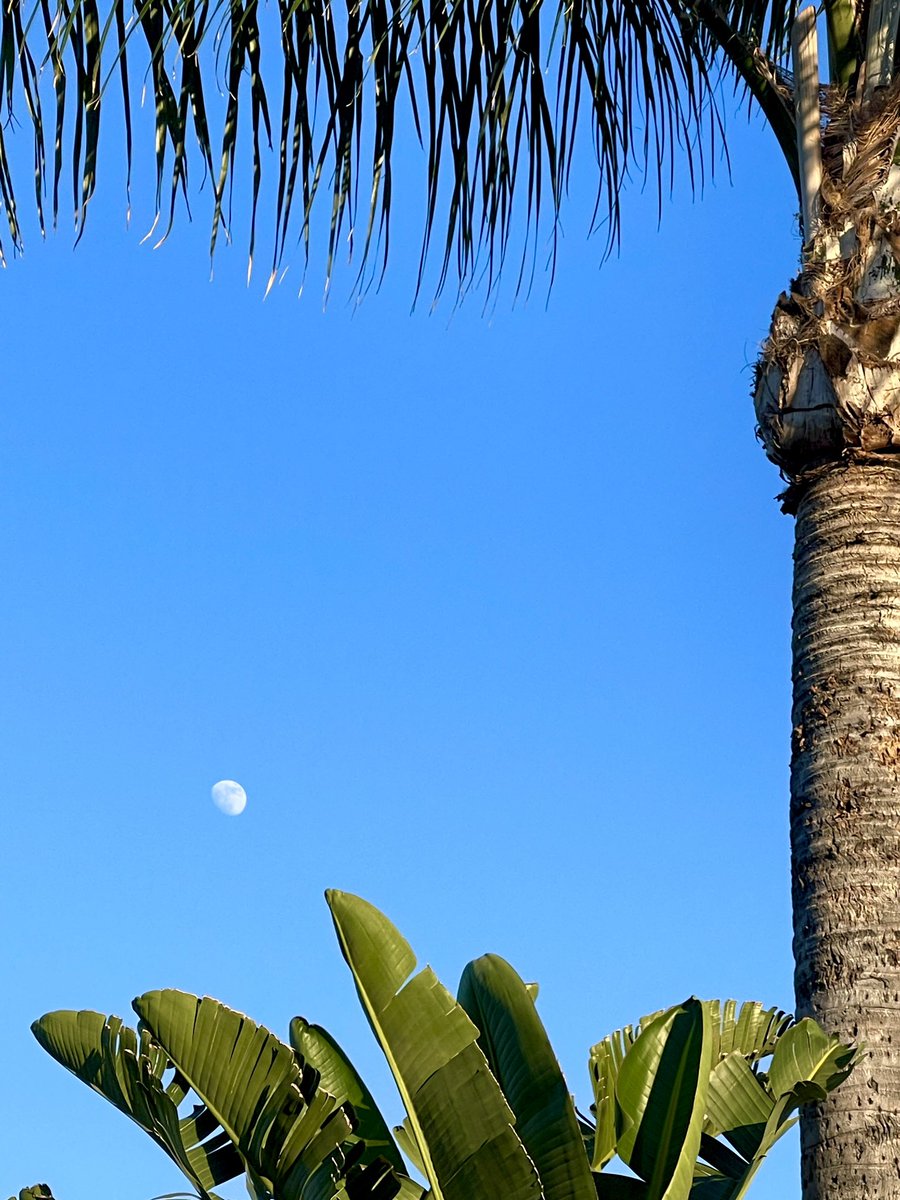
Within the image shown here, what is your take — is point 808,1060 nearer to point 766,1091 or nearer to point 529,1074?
point 766,1091

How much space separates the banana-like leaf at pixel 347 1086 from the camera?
4234mm

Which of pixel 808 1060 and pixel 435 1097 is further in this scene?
pixel 808 1060

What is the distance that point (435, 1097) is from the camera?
3738mm

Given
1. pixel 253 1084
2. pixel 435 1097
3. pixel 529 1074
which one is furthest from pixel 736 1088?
pixel 253 1084

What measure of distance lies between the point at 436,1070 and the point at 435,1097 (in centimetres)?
7

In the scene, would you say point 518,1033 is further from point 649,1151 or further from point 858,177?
point 858,177

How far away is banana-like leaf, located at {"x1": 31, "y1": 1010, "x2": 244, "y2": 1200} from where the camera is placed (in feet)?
12.8

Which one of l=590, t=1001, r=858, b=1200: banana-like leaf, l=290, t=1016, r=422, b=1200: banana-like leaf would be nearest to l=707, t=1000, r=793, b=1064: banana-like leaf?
l=590, t=1001, r=858, b=1200: banana-like leaf

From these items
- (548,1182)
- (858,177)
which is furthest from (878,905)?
(858,177)

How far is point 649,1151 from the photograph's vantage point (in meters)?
4.08

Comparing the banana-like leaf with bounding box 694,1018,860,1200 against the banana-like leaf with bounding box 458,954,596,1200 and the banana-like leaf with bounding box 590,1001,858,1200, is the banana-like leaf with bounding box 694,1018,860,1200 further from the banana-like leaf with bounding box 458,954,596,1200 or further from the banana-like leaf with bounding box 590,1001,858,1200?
the banana-like leaf with bounding box 458,954,596,1200

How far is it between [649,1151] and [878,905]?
0.93m

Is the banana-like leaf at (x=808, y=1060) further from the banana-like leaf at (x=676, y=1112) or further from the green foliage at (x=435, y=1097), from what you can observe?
the banana-like leaf at (x=676, y=1112)

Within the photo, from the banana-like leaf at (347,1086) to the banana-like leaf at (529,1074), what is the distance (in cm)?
38
